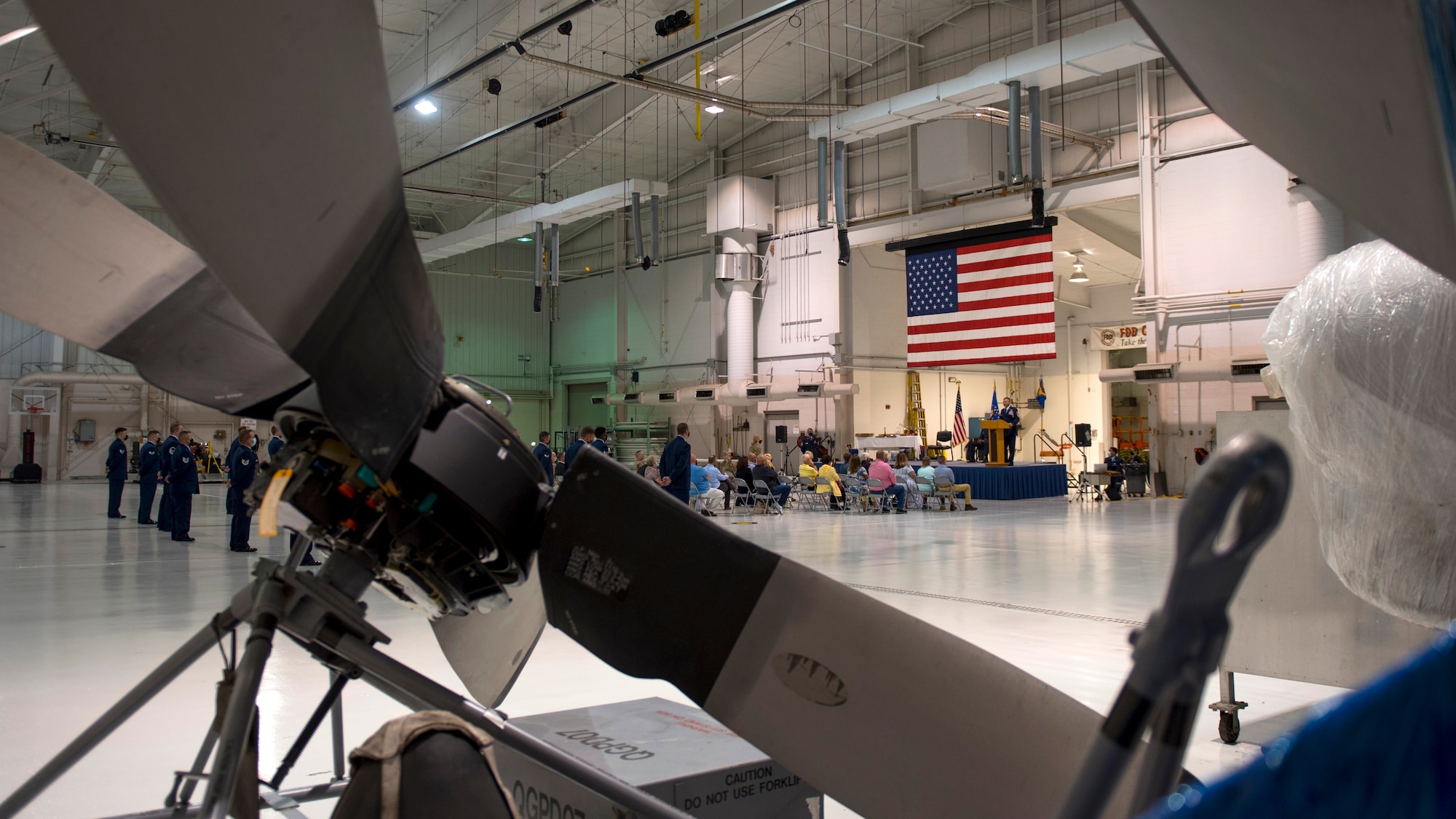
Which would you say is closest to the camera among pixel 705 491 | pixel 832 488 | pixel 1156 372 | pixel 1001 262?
pixel 705 491

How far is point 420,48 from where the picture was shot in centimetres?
1702

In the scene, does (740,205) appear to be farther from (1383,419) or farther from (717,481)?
(1383,419)

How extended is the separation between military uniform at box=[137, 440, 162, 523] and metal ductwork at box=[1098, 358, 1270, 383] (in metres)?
16.4

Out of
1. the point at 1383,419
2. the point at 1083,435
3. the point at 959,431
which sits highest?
the point at 1383,419

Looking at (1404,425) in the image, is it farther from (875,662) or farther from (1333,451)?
(875,662)

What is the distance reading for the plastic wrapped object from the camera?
257cm

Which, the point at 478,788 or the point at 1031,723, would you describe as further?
the point at 478,788

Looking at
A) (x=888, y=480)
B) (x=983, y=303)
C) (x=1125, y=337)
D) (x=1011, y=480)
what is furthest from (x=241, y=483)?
(x=1125, y=337)

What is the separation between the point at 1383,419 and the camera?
8.75 feet

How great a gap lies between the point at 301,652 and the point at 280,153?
5046 millimetres

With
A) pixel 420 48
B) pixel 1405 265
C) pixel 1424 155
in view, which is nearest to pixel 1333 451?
pixel 1405 265

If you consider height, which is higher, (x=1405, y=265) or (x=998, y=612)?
(x=1405, y=265)

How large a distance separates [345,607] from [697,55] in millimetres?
17509

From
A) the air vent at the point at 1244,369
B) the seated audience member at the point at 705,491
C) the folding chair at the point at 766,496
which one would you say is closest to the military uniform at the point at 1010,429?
the air vent at the point at 1244,369
